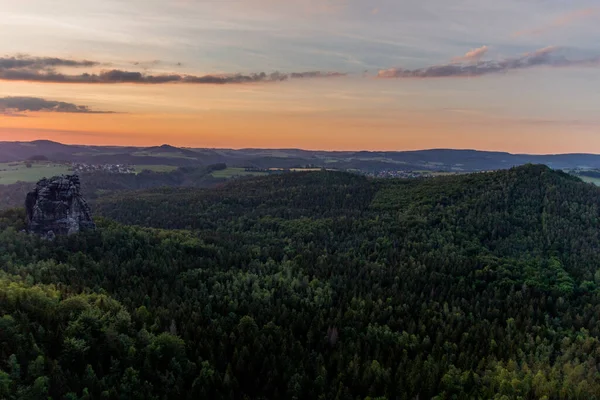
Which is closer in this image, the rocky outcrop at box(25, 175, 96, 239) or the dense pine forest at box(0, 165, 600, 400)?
the dense pine forest at box(0, 165, 600, 400)

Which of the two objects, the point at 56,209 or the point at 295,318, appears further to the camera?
the point at 56,209

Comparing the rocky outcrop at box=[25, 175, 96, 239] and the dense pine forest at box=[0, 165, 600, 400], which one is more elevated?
the rocky outcrop at box=[25, 175, 96, 239]

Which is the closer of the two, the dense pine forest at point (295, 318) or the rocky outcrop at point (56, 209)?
the dense pine forest at point (295, 318)

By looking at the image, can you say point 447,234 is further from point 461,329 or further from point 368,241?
point 461,329

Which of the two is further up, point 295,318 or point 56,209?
point 56,209

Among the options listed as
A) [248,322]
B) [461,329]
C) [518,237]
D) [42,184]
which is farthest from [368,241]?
[42,184]
